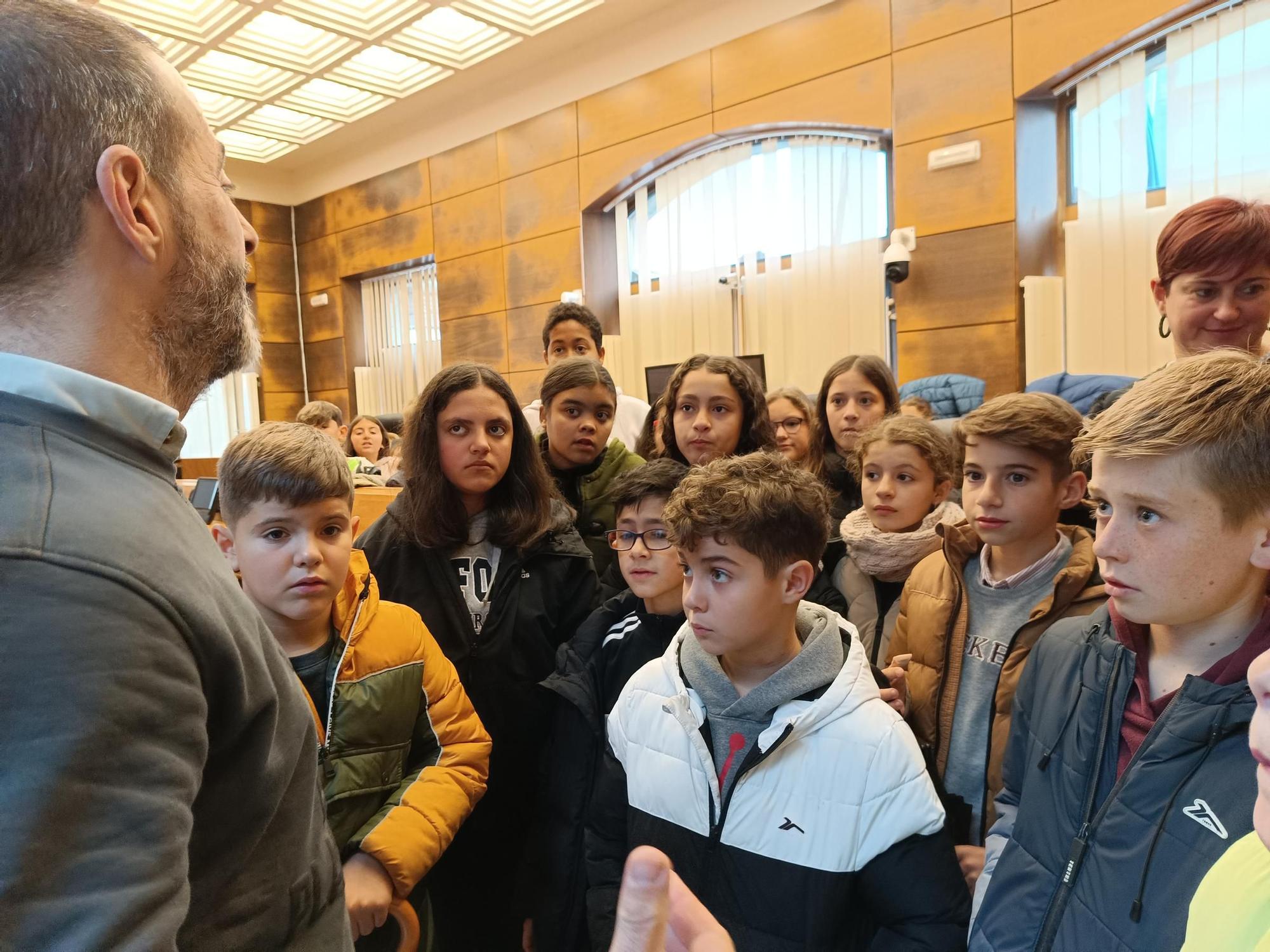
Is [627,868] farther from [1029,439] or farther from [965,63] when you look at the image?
[965,63]

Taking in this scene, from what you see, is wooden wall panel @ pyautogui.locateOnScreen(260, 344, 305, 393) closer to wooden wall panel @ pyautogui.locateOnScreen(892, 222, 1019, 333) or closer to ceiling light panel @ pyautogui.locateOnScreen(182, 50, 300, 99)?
ceiling light panel @ pyautogui.locateOnScreen(182, 50, 300, 99)

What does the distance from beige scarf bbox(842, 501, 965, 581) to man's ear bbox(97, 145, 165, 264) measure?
1579 mm

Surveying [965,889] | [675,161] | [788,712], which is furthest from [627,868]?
[675,161]

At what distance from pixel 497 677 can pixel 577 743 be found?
0.27 metres

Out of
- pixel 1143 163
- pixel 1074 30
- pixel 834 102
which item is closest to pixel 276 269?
pixel 834 102

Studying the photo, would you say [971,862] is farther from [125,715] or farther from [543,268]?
[543,268]

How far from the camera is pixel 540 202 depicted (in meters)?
7.15

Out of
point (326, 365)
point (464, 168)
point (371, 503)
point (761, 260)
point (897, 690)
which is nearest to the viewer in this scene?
point (897, 690)

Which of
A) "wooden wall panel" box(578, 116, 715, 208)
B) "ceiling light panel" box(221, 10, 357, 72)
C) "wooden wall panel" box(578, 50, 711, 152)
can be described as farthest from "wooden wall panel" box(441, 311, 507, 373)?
"ceiling light panel" box(221, 10, 357, 72)

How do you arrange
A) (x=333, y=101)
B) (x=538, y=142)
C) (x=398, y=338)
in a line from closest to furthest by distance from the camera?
(x=538, y=142)
(x=333, y=101)
(x=398, y=338)

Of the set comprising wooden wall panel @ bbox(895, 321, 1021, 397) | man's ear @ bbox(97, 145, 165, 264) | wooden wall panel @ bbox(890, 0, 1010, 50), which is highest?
wooden wall panel @ bbox(890, 0, 1010, 50)

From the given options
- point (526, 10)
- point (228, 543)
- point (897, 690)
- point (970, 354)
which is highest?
point (526, 10)

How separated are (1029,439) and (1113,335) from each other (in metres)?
3.65

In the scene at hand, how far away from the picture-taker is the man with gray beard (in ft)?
1.52
